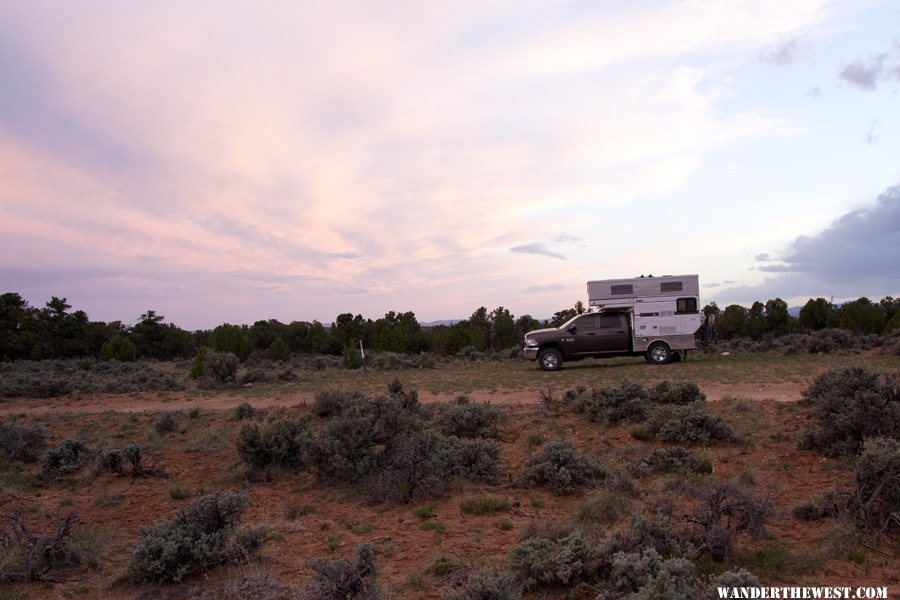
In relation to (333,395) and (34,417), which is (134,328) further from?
(333,395)

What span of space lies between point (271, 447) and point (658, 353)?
15.0m

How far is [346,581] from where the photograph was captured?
413cm

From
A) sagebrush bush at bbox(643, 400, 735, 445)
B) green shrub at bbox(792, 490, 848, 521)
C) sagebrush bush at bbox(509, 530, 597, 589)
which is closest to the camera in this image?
sagebrush bush at bbox(509, 530, 597, 589)

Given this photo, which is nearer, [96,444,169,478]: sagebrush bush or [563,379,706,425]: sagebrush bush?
[96,444,169,478]: sagebrush bush

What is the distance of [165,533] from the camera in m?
5.31

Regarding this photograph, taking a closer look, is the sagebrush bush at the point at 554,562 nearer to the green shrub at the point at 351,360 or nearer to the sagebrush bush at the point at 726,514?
the sagebrush bush at the point at 726,514

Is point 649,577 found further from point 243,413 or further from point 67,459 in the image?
point 243,413

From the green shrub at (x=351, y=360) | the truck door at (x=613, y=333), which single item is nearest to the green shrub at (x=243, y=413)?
the truck door at (x=613, y=333)

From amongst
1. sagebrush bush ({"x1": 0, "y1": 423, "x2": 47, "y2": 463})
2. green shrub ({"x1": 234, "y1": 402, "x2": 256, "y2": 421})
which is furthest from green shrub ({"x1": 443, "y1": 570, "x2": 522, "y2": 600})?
green shrub ({"x1": 234, "y1": 402, "x2": 256, "y2": 421})

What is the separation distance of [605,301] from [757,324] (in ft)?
77.3

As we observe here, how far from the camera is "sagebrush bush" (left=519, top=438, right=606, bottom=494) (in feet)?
22.5

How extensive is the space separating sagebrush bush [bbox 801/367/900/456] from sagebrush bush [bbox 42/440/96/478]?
10540 mm

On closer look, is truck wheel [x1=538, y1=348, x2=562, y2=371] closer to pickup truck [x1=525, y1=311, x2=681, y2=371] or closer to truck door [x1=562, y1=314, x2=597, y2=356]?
pickup truck [x1=525, y1=311, x2=681, y2=371]

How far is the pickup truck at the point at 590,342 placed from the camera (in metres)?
19.9
